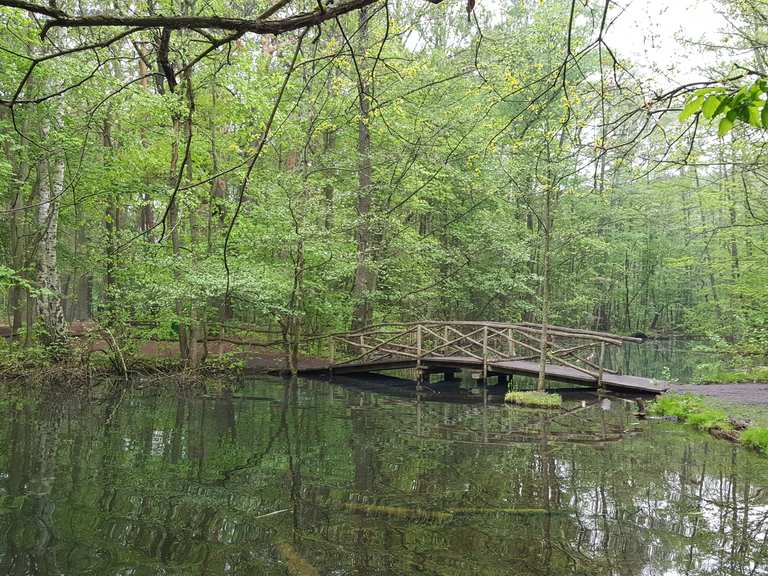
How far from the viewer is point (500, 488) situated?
17.4ft

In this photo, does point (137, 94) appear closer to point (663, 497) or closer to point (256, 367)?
point (256, 367)

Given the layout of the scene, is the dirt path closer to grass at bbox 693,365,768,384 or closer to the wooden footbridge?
the wooden footbridge

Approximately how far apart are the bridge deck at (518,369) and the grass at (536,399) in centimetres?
113

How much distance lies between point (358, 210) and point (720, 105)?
14.9 m

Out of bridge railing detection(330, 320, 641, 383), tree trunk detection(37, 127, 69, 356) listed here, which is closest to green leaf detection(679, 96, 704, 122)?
bridge railing detection(330, 320, 641, 383)

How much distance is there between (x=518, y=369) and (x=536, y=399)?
188cm

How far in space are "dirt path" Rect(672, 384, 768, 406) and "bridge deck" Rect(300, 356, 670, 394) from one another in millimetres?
496

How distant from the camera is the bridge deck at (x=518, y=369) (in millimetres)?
11305

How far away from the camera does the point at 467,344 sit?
14.6 m

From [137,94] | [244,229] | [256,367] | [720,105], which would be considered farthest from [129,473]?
[256,367]

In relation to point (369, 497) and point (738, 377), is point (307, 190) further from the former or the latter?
point (738, 377)

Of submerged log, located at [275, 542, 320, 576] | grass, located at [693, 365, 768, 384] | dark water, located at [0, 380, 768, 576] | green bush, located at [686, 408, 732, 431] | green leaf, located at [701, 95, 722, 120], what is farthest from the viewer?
grass, located at [693, 365, 768, 384]

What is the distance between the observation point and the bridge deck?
11.3 m

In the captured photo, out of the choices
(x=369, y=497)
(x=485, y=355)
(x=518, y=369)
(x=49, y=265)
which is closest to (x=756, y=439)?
(x=369, y=497)
